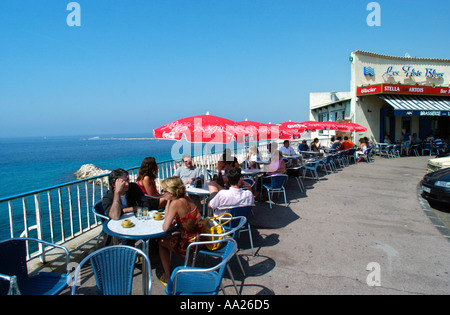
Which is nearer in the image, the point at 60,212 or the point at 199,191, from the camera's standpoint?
the point at 60,212

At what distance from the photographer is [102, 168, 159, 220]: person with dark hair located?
368 cm

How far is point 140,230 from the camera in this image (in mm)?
3273

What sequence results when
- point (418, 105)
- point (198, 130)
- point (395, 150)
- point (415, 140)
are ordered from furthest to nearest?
point (415, 140) → point (418, 105) → point (395, 150) → point (198, 130)

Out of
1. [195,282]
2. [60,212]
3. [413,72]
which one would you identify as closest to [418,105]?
[413,72]

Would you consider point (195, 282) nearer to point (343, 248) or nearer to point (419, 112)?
point (343, 248)

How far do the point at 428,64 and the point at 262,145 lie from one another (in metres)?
15.8

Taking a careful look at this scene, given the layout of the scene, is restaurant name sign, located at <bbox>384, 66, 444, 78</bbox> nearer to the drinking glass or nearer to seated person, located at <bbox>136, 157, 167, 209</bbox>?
seated person, located at <bbox>136, 157, 167, 209</bbox>

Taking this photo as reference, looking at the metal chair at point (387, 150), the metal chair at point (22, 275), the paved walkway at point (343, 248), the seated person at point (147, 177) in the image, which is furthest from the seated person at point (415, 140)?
the metal chair at point (22, 275)

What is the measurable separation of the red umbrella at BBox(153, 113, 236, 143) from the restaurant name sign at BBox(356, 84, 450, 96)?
15702mm

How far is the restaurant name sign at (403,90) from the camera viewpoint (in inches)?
722

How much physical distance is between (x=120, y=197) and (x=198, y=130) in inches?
98.3

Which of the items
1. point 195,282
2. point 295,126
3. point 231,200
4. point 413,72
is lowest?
point 195,282

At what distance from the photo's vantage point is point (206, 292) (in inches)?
98.7
